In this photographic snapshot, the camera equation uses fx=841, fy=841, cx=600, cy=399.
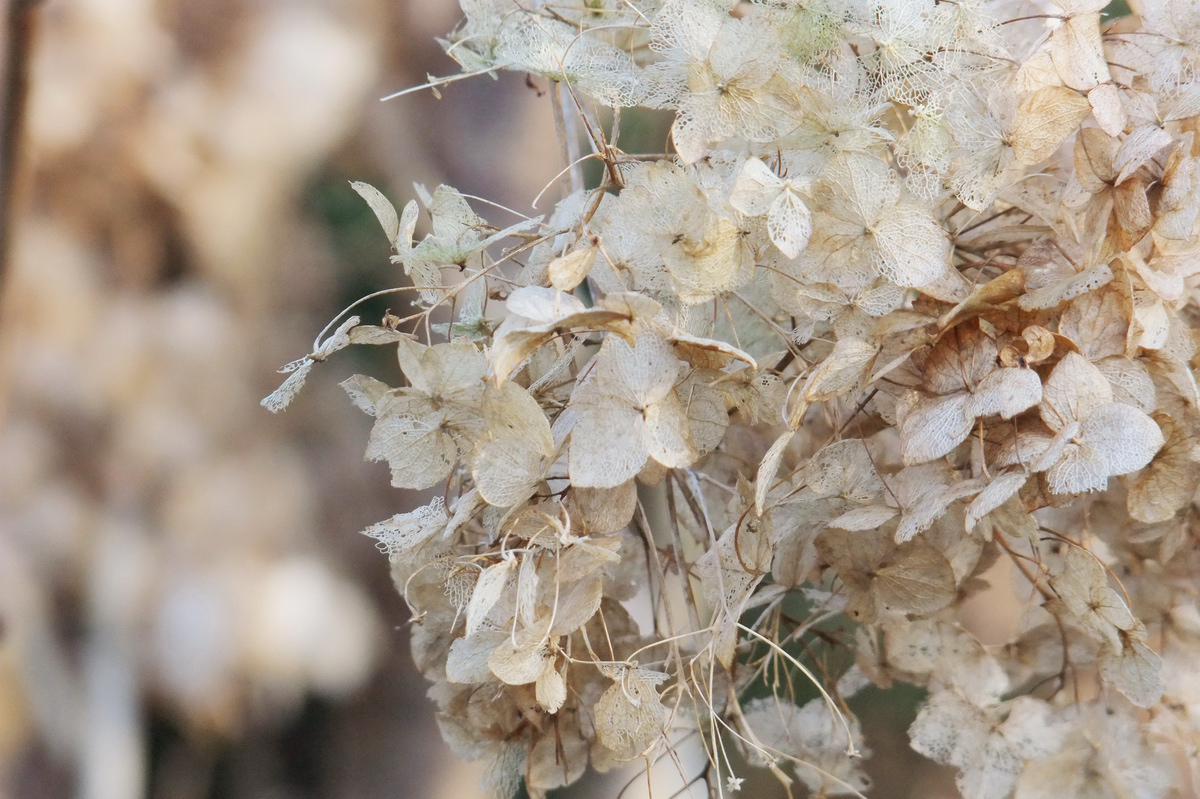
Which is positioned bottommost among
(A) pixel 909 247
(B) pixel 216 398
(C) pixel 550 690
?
(B) pixel 216 398

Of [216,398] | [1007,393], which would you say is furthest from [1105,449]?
[216,398]

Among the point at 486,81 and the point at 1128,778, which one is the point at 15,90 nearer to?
the point at 486,81

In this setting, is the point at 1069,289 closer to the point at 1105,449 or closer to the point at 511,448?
the point at 1105,449

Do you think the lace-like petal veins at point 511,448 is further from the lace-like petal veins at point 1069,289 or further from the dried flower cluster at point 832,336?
the lace-like petal veins at point 1069,289

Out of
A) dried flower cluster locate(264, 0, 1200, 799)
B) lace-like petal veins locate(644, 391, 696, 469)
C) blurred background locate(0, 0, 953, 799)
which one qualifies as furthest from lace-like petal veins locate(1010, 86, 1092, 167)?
blurred background locate(0, 0, 953, 799)

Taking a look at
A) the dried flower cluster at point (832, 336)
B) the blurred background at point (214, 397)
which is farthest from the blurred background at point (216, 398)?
the dried flower cluster at point (832, 336)

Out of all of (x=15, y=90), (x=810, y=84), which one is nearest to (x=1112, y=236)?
(x=810, y=84)
